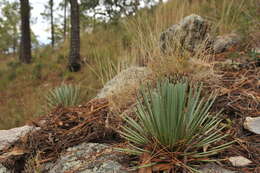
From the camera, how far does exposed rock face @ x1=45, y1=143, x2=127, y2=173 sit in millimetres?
1125

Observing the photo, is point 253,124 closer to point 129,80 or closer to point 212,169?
point 212,169

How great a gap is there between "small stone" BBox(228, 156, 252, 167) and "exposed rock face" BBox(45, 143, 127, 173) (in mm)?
589

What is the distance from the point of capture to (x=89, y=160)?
46.8 inches

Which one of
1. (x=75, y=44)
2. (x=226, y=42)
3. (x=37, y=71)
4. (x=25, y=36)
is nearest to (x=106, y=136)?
(x=226, y=42)

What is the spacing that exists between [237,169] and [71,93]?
2250 mm

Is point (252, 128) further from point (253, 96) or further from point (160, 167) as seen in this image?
point (160, 167)

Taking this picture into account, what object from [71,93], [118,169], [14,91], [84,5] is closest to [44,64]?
[14,91]

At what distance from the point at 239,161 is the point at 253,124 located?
0.34m

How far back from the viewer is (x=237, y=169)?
994 mm

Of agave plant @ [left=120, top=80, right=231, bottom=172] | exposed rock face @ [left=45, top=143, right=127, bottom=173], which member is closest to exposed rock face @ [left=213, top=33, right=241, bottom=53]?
agave plant @ [left=120, top=80, right=231, bottom=172]

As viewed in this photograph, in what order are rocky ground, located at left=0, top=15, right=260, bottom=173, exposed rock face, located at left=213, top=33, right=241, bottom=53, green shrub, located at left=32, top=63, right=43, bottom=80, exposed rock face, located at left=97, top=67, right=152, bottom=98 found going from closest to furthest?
rocky ground, located at left=0, top=15, right=260, bottom=173, exposed rock face, located at left=97, top=67, right=152, bottom=98, exposed rock face, located at left=213, top=33, right=241, bottom=53, green shrub, located at left=32, top=63, right=43, bottom=80

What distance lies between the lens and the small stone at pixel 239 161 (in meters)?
1.02

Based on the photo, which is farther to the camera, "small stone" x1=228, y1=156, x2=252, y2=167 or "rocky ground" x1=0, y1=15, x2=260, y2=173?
"rocky ground" x1=0, y1=15, x2=260, y2=173

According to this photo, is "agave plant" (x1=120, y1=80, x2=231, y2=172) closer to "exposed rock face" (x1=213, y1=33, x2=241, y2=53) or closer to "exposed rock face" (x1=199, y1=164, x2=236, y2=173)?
"exposed rock face" (x1=199, y1=164, x2=236, y2=173)
